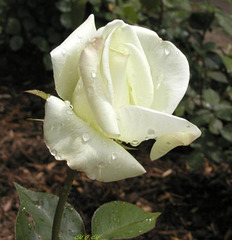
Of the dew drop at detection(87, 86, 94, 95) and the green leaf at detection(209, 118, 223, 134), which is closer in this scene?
the dew drop at detection(87, 86, 94, 95)

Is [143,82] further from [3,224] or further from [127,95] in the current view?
[3,224]

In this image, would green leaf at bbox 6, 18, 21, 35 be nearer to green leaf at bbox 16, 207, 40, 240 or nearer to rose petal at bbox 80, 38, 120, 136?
green leaf at bbox 16, 207, 40, 240

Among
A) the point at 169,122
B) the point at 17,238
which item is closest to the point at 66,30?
the point at 17,238

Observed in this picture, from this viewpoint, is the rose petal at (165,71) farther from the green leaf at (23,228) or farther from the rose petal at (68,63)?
the green leaf at (23,228)

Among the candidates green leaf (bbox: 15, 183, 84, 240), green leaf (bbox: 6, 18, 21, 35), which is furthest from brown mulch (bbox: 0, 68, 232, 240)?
green leaf (bbox: 15, 183, 84, 240)

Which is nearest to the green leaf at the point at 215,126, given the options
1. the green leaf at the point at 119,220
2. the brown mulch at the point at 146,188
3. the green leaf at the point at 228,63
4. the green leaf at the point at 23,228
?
the green leaf at the point at 228,63
